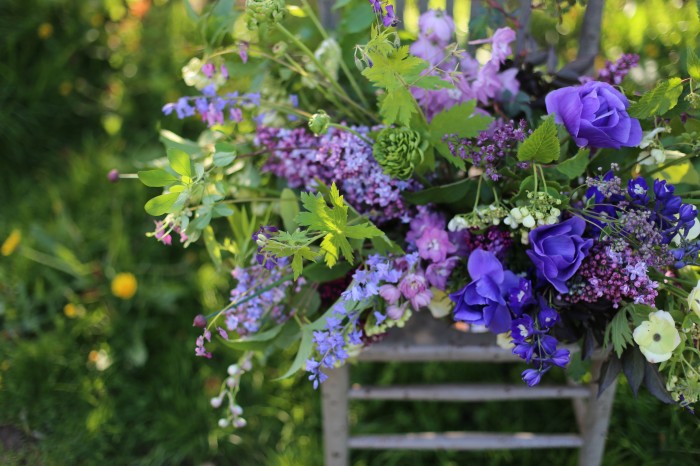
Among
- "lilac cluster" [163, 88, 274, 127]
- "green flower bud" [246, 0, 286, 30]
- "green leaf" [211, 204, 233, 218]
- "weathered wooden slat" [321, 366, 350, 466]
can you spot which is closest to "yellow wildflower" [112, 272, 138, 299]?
"weathered wooden slat" [321, 366, 350, 466]

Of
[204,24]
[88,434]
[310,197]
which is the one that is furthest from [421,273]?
[88,434]

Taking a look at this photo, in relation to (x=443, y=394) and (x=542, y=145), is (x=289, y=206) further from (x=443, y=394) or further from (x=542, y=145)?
(x=443, y=394)

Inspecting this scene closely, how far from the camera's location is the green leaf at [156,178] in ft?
2.92

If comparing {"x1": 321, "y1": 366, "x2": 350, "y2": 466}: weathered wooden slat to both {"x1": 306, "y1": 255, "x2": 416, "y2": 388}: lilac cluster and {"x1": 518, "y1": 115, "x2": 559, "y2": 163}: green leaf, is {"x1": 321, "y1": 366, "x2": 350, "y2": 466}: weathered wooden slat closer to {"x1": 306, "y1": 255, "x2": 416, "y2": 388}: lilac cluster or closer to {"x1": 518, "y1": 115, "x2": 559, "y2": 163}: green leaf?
{"x1": 306, "y1": 255, "x2": 416, "y2": 388}: lilac cluster

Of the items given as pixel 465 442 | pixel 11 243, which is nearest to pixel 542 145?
pixel 465 442

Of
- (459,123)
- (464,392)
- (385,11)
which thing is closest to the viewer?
(385,11)

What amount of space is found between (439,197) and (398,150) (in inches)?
5.8

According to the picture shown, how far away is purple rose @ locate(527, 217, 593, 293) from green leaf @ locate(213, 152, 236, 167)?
47 centimetres

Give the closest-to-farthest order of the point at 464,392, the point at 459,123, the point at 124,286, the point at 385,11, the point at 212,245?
the point at 385,11
the point at 459,123
the point at 212,245
the point at 464,392
the point at 124,286

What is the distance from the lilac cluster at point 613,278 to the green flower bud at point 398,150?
11.2 inches

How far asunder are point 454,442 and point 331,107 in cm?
83

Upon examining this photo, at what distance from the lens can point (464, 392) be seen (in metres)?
Answer: 1.41

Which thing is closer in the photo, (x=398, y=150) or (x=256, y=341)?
(x=398, y=150)

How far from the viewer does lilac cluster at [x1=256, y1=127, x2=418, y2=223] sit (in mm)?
999
